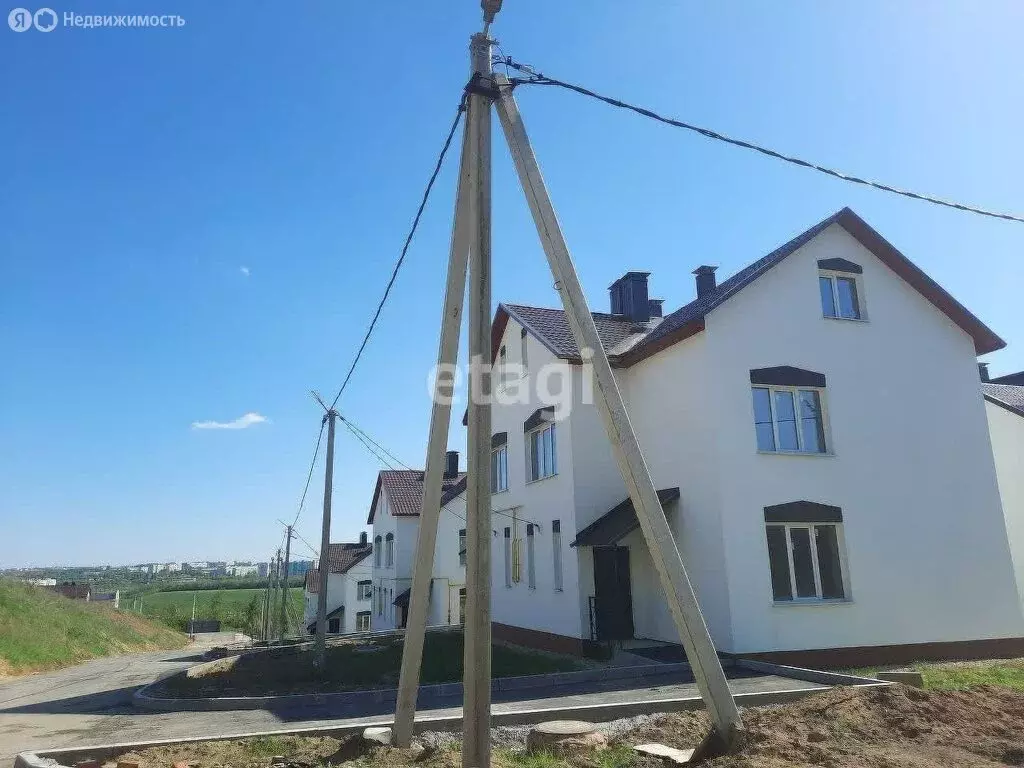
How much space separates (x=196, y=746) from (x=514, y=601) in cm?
1298

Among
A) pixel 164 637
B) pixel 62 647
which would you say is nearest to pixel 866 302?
pixel 62 647

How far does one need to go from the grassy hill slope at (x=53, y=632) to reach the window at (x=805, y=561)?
2100 cm

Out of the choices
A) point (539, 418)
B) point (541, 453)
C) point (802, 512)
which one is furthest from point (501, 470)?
point (802, 512)

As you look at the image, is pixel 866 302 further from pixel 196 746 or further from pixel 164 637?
pixel 164 637

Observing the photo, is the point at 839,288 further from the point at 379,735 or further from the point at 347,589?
the point at 347,589

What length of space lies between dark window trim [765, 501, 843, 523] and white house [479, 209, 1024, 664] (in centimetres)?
3

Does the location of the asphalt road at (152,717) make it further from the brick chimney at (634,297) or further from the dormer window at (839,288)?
the brick chimney at (634,297)

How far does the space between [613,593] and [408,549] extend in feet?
67.1

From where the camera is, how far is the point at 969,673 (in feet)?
38.6

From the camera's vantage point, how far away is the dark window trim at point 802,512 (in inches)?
559

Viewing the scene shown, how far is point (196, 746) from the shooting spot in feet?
25.6

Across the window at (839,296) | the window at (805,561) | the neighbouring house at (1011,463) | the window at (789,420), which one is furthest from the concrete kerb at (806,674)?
the neighbouring house at (1011,463)

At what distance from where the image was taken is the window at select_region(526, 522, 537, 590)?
19016 millimetres

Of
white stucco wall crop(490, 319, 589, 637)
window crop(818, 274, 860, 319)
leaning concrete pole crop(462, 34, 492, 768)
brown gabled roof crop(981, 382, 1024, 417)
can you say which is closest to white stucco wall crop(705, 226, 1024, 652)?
window crop(818, 274, 860, 319)
